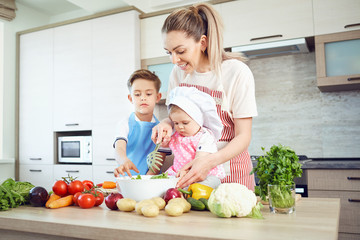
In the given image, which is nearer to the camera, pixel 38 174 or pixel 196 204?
pixel 196 204

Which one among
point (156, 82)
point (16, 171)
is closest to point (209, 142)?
point (156, 82)

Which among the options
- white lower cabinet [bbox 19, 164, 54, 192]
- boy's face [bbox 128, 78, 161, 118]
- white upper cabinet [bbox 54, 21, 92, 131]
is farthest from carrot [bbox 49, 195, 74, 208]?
white lower cabinet [bbox 19, 164, 54, 192]

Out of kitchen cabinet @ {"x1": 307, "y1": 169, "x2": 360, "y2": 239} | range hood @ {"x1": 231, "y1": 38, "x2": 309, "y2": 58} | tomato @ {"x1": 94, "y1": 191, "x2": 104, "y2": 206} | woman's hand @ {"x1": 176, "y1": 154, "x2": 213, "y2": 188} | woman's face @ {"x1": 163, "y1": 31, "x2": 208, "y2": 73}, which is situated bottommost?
kitchen cabinet @ {"x1": 307, "y1": 169, "x2": 360, "y2": 239}

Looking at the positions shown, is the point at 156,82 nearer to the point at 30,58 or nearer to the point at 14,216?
the point at 14,216

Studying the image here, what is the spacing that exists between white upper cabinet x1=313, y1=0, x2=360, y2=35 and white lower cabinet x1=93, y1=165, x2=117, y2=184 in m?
2.23

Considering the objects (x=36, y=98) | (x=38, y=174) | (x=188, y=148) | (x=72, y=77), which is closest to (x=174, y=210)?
(x=188, y=148)

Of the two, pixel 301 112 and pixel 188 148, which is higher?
pixel 301 112

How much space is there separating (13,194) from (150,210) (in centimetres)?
50

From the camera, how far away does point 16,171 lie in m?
4.01

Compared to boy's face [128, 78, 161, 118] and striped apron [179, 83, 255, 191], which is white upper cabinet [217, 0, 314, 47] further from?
striped apron [179, 83, 255, 191]

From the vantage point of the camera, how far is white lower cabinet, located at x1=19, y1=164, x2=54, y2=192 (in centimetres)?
377

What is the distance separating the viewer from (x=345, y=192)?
244 centimetres

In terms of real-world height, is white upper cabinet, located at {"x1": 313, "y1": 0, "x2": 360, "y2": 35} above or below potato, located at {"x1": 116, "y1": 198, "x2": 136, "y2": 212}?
above

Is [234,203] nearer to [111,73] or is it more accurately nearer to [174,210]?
[174,210]
